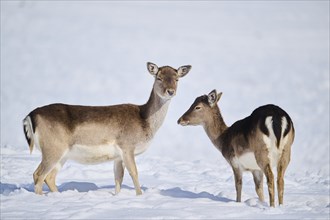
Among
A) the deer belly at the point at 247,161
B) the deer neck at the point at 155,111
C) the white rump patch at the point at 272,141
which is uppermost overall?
the deer neck at the point at 155,111

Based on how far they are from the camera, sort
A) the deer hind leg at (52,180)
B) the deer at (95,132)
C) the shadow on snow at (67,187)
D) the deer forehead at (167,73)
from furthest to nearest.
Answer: the shadow on snow at (67,187), the deer forehead at (167,73), the deer hind leg at (52,180), the deer at (95,132)

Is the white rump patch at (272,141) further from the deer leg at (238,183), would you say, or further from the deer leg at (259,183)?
the deer leg at (259,183)

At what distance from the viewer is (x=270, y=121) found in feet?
33.4

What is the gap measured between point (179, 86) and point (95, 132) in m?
16.5

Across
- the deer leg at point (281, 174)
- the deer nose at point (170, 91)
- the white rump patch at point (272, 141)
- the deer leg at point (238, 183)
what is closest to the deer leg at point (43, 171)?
→ the deer nose at point (170, 91)

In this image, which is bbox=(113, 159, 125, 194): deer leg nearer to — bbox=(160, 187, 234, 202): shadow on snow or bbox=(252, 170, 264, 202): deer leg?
bbox=(160, 187, 234, 202): shadow on snow

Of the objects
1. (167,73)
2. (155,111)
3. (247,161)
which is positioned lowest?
(247,161)

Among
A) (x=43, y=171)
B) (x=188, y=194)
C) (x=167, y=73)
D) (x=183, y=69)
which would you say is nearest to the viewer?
(x=43, y=171)

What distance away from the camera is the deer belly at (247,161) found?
10.7m

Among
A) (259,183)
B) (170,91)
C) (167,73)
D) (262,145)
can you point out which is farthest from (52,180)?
(262,145)

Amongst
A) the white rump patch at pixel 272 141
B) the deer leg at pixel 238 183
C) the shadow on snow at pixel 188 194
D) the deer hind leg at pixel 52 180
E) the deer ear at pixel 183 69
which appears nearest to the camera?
the white rump patch at pixel 272 141

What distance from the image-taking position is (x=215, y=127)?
40.9ft

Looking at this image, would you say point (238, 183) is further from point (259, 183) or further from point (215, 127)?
point (215, 127)

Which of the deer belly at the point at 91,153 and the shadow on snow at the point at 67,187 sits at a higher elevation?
the deer belly at the point at 91,153
